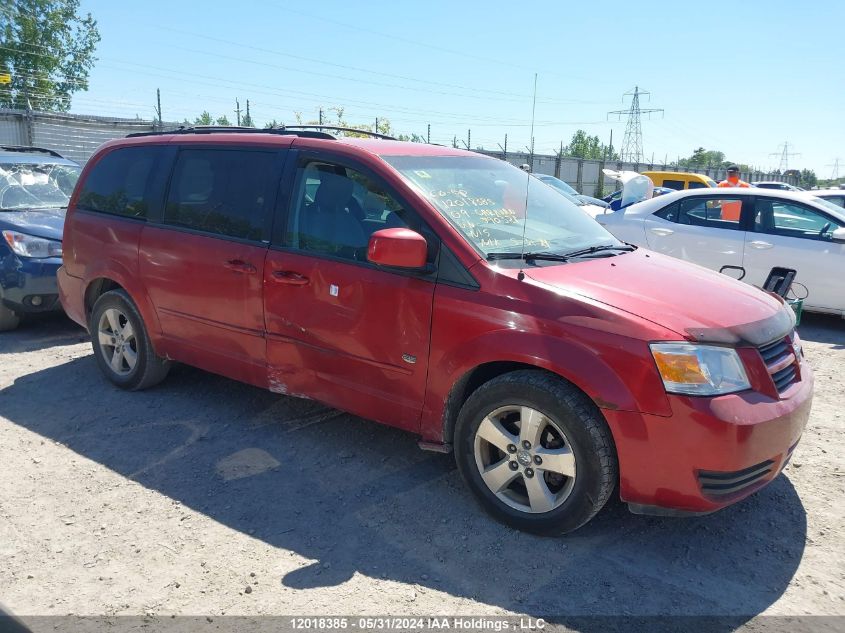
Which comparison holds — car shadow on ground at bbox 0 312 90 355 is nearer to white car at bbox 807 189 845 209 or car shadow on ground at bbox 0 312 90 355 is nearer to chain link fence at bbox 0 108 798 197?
chain link fence at bbox 0 108 798 197

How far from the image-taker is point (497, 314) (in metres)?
3.18

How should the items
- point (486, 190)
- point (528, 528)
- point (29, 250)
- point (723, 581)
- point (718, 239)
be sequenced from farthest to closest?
point (718, 239), point (29, 250), point (486, 190), point (528, 528), point (723, 581)

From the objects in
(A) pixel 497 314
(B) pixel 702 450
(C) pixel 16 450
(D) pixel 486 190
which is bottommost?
(C) pixel 16 450

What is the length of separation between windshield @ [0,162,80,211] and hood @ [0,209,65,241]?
0.61 ft

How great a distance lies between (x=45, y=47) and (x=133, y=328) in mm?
40406

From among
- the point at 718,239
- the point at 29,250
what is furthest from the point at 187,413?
the point at 718,239

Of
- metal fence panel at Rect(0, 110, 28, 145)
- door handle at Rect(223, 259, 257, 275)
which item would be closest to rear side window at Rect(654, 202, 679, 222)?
door handle at Rect(223, 259, 257, 275)

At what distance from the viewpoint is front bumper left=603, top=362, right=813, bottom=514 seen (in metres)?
2.78

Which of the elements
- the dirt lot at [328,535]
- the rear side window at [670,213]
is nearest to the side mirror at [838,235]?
the rear side window at [670,213]

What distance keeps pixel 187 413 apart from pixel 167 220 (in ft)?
4.32

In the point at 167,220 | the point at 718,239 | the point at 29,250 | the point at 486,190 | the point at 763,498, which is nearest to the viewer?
the point at 763,498

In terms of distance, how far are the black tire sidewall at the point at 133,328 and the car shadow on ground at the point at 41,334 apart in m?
1.44

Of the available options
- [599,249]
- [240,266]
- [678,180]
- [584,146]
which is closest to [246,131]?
[240,266]

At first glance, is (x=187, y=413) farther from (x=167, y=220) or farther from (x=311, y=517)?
(x=311, y=517)
